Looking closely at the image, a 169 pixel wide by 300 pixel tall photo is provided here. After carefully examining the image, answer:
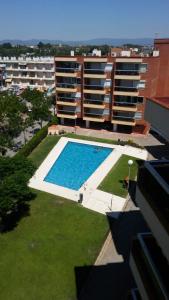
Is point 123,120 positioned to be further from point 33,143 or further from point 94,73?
point 33,143

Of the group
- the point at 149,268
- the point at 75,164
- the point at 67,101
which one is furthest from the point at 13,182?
the point at 67,101

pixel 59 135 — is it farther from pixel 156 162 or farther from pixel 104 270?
pixel 156 162

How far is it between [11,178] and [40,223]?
19.8 ft

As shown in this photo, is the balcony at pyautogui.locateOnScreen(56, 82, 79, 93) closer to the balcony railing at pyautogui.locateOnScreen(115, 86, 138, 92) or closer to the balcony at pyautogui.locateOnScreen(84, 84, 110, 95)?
the balcony at pyautogui.locateOnScreen(84, 84, 110, 95)

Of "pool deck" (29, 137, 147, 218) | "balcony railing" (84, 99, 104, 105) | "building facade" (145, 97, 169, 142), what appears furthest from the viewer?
"balcony railing" (84, 99, 104, 105)

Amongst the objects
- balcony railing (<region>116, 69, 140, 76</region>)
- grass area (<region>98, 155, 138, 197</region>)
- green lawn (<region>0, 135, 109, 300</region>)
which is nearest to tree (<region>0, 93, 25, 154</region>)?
green lawn (<region>0, 135, 109, 300</region>)

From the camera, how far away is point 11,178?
27.4 metres

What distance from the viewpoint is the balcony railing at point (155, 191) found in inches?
372

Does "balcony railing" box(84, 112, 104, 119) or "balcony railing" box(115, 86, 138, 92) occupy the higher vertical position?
"balcony railing" box(115, 86, 138, 92)

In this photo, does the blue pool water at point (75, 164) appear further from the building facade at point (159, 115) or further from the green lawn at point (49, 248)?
the building facade at point (159, 115)

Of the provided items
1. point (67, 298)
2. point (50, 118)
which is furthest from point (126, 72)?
point (67, 298)

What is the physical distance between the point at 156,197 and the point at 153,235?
1.49m

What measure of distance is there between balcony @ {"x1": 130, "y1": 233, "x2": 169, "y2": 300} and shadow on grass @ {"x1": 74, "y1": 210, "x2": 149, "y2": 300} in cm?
1012

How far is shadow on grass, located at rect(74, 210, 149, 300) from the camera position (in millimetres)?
21845
